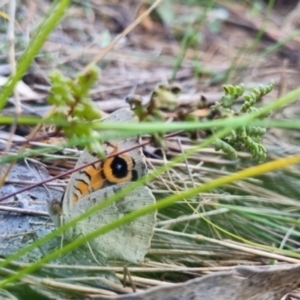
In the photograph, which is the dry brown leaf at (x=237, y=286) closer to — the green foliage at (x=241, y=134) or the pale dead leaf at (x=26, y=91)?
the green foliage at (x=241, y=134)

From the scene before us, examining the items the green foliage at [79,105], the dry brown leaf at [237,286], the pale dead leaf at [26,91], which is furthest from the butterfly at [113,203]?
the pale dead leaf at [26,91]

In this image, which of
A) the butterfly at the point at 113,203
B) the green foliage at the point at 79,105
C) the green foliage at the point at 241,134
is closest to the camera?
the green foliage at the point at 79,105

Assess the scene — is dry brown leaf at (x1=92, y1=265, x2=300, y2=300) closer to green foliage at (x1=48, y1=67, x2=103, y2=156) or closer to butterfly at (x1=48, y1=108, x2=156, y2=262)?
butterfly at (x1=48, y1=108, x2=156, y2=262)

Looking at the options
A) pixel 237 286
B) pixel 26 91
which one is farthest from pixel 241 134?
pixel 26 91

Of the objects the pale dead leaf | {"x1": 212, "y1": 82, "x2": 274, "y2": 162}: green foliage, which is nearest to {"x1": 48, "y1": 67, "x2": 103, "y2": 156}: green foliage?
{"x1": 212, "y1": 82, "x2": 274, "y2": 162}: green foliage

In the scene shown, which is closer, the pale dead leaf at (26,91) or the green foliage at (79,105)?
the green foliage at (79,105)

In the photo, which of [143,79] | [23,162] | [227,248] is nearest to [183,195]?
[227,248]

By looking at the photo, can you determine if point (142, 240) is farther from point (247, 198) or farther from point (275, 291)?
point (247, 198)
